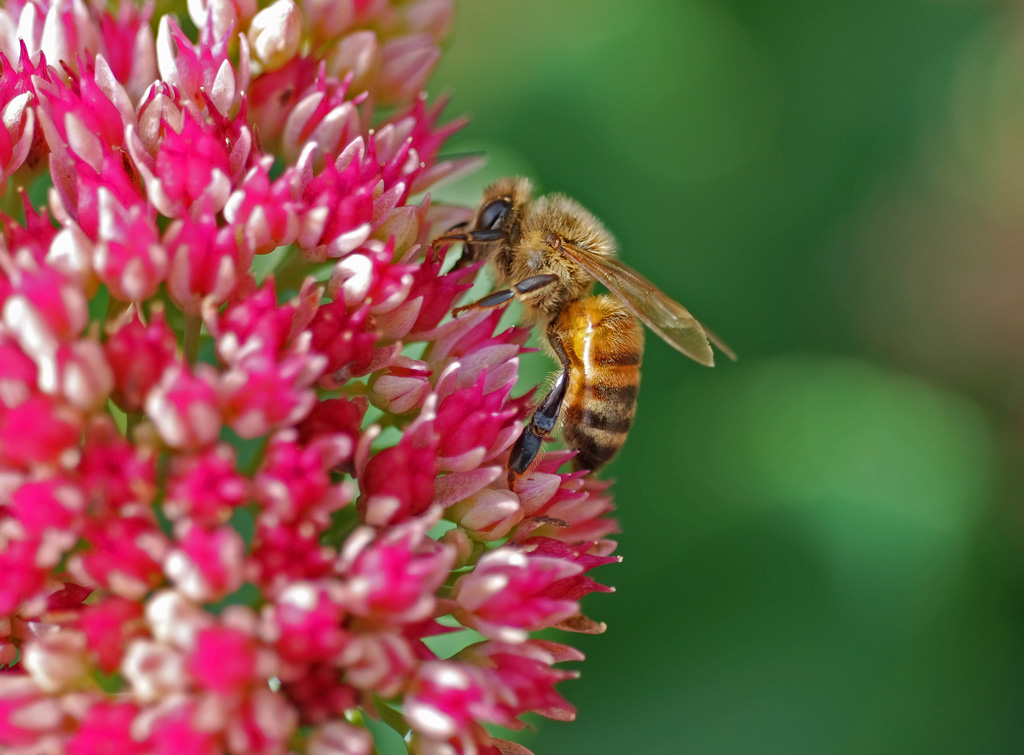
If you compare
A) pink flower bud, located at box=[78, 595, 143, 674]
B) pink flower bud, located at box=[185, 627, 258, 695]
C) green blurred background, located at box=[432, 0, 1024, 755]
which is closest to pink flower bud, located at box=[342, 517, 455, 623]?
pink flower bud, located at box=[185, 627, 258, 695]

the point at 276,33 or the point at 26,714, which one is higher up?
the point at 276,33

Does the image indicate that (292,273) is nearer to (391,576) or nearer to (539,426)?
(539,426)

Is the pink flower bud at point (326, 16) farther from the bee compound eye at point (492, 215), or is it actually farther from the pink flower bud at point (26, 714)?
the pink flower bud at point (26, 714)

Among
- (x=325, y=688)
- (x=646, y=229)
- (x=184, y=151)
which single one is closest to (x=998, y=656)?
(x=646, y=229)

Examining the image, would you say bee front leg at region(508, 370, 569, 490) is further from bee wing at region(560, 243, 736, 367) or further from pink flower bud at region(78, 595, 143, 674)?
pink flower bud at region(78, 595, 143, 674)

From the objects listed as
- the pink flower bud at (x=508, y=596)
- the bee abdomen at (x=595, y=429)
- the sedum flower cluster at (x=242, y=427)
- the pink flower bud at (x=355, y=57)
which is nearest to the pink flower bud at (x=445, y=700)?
the sedum flower cluster at (x=242, y=427)

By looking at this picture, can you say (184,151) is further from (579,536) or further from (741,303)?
(741,303)

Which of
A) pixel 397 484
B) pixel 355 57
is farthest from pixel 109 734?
pixel 355 57
